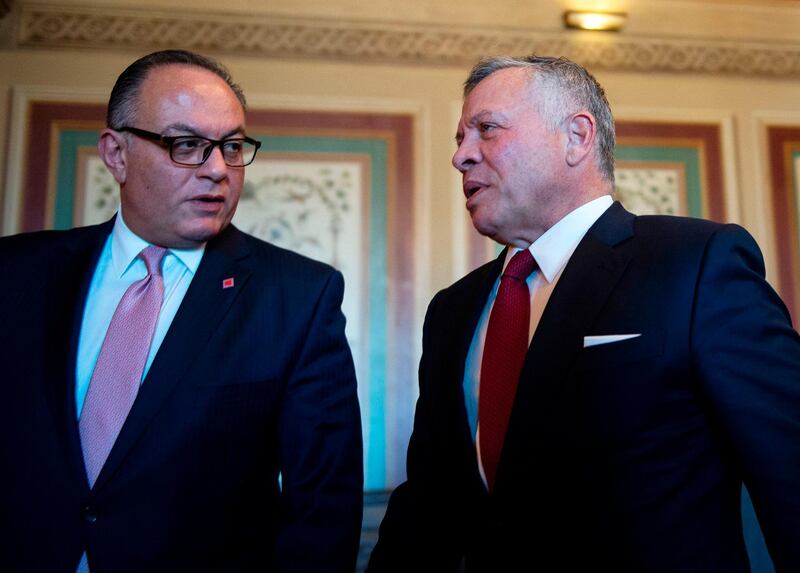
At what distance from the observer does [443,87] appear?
3.31 meters

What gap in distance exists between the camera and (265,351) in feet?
4.83

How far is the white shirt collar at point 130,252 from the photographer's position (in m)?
1.58

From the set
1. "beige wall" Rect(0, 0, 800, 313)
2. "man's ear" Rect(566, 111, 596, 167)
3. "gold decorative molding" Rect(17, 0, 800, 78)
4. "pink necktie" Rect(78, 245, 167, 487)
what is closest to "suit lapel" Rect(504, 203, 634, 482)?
"man's ear" Rect(566, 111, 596, 167)

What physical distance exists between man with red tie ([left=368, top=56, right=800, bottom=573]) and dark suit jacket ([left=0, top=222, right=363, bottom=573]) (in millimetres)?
290

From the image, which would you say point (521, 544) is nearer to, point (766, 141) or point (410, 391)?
point (410, 391)

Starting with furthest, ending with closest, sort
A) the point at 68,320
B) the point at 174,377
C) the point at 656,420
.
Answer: the point at 68,320 → the point at 174,377 → the point at 656,420

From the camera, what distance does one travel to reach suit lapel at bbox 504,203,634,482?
1294mm

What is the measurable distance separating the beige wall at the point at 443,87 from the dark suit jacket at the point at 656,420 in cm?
183

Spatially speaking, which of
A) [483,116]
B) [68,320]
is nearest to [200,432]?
[68,320]

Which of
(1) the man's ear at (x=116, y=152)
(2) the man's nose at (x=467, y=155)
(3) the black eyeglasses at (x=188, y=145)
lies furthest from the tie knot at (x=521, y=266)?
(1) the man's ear at (x=116, y=152)

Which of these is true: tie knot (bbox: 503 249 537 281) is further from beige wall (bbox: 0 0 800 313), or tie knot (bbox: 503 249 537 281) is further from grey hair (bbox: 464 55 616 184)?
beige wall (bbox: 0 0 800 313)

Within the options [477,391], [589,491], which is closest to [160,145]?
[477,391]

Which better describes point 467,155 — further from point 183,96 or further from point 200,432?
point 200,432

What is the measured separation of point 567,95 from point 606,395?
2.41ft
